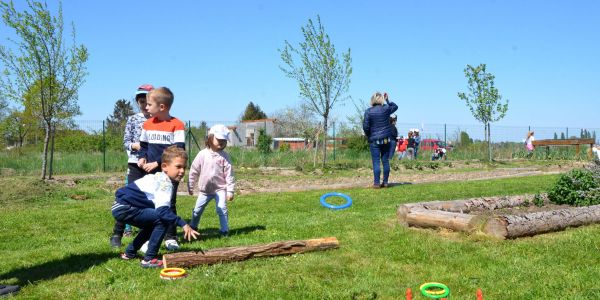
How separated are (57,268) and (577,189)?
289 inches

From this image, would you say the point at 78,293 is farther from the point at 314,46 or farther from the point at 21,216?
the point at 314,46

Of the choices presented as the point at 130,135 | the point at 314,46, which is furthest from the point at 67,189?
the point at 314,46

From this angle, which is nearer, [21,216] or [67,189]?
[21,216]

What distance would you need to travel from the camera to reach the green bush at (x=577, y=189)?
8.08 metres

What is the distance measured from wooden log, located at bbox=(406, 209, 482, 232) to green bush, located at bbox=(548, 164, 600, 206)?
285 cm

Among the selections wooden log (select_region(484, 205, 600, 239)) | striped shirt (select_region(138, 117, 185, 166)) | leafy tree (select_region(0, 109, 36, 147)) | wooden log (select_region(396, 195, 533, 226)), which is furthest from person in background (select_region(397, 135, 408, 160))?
leafy tree (select_region(0, 109, 36, 147))

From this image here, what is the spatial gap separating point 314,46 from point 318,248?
15.1m

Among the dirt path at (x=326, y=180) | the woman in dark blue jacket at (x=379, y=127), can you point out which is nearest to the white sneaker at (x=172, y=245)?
the dirt path at (x=326, y=180)

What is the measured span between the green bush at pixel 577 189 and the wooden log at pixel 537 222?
1451 millimetres

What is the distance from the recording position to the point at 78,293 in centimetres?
427

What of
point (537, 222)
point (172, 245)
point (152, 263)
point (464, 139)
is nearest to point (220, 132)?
point (172, 245)

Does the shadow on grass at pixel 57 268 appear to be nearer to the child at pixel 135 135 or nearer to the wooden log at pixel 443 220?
the child at pixel 135 135

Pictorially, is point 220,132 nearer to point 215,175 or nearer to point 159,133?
point 215,175

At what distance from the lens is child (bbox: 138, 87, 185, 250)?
5863 millimetres
